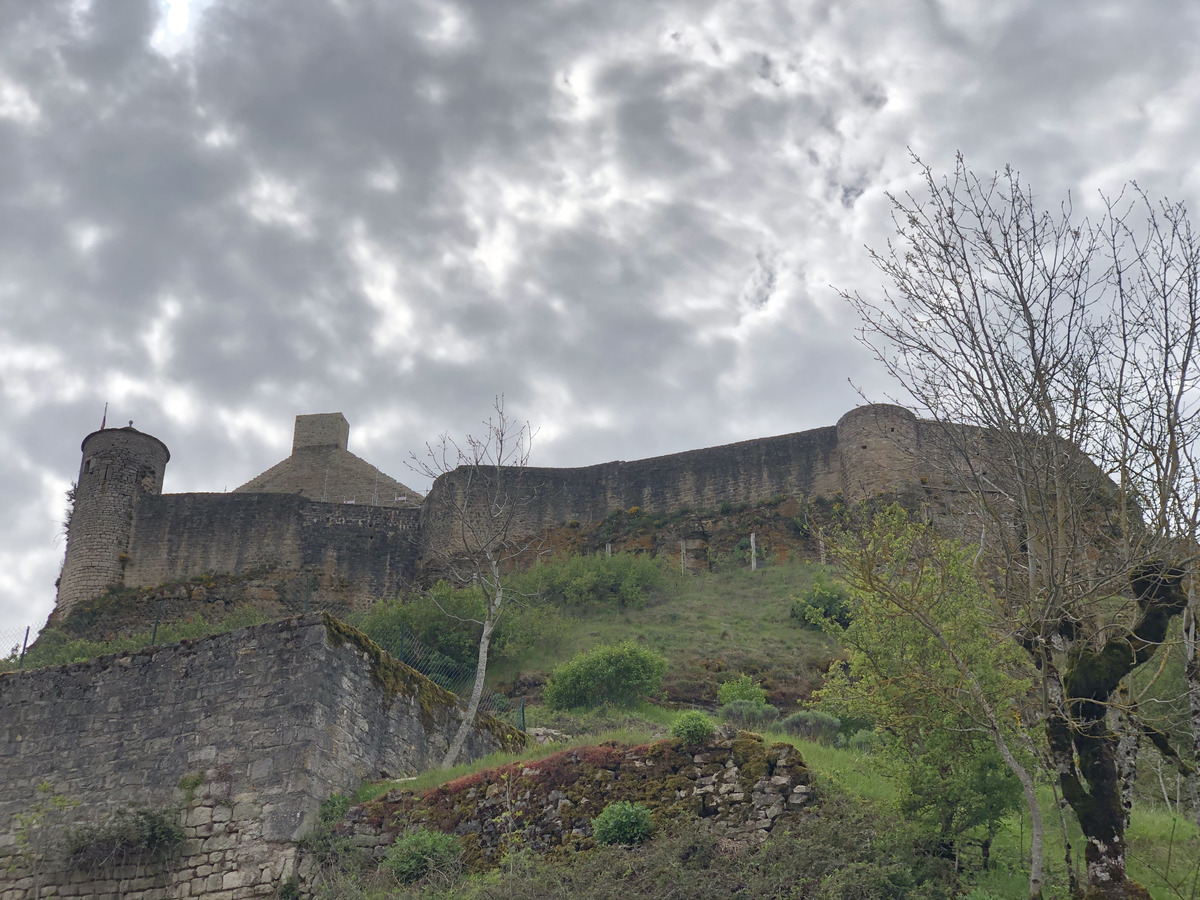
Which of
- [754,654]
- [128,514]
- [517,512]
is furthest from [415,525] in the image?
[754,654]

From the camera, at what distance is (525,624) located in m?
24.8

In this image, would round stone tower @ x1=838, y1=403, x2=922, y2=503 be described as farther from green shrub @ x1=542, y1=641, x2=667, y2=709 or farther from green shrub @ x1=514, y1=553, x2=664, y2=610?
green shrub @ x1=542, y1=641, x2=667, y2=709

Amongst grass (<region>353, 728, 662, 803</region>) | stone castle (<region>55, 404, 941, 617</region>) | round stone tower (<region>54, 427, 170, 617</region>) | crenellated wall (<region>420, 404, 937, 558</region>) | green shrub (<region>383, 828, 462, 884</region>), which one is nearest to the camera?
green shrub (<region>383, 828, 462, 884</region>)

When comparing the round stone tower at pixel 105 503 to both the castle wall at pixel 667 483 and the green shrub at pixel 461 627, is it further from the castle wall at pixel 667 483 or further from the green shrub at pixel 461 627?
the green shrub at pixel 461 627

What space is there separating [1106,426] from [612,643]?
1646cm

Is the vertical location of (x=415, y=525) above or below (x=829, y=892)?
above

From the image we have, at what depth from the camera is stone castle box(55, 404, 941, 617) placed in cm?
3381

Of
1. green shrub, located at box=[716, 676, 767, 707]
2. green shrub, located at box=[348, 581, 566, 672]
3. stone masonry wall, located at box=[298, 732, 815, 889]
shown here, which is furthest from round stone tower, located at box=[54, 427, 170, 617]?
stone masonry wall, located at box=[298, 732, 815, 889]

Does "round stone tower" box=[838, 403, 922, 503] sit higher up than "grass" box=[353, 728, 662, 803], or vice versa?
"round stone tower" box=[838, 403, 922, 503]

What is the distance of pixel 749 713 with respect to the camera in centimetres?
1817

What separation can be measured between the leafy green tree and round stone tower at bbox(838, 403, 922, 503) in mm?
21958

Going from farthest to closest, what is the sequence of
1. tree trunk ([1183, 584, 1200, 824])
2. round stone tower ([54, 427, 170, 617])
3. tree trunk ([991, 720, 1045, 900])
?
1. round stone tower ([54, 427, 170, 617])
2. tree trunk ([1183, 584, 1200, 824])
3. tree trunk ([991, 720, 1045, 900])

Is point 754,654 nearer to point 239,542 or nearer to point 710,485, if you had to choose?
point 710,485

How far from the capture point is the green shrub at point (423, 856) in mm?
10367
